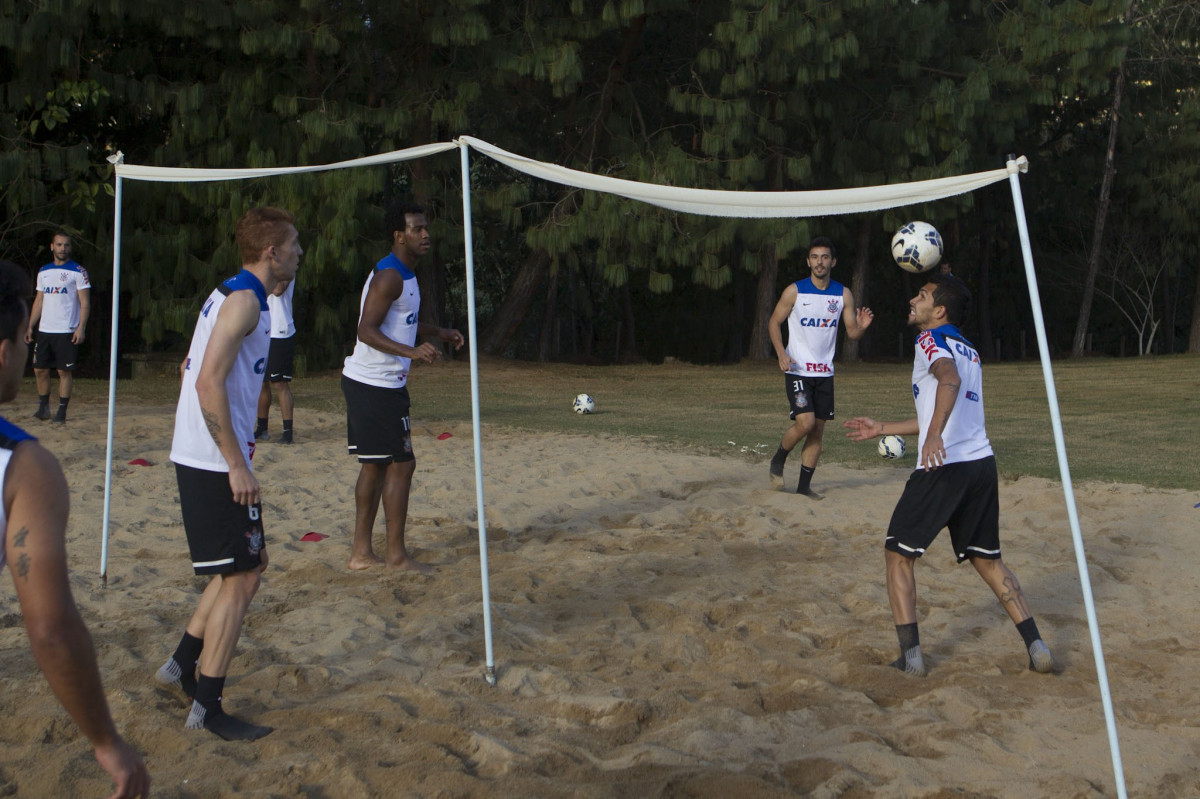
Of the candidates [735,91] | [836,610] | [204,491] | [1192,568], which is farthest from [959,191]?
[735,91]

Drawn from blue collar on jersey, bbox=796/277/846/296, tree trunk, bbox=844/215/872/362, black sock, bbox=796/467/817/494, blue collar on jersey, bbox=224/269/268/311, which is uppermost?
tree trunk, bbox=844/215/872/362

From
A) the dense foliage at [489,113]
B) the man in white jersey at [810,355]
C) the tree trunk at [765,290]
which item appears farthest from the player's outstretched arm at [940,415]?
the tree trunk at [765,290]

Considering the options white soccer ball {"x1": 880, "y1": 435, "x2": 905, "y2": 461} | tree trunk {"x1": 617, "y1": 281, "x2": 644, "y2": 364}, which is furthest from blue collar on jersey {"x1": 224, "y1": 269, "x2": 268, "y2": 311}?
tree trunk {"x1": 617, "y1": 281, "x2": 644, "y2": 364}

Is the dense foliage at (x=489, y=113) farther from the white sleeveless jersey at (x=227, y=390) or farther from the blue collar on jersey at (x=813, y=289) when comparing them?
the white sleeveless jersey at (x=227, y=390)

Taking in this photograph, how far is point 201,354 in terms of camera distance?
4016 mm

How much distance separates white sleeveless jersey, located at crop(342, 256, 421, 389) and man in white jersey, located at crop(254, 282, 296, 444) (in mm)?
3969

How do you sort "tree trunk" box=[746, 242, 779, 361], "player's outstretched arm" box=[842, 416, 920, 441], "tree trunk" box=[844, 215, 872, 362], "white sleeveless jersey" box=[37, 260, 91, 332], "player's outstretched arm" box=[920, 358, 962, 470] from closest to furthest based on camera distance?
"player's outstretched arm" box=[920, 358, 962, 470] → "player's outstretched arm" box=[842, 416, 920, 441] → "white sleeveless jersey" box=[37, 260, 91, 332] → "tree trunk" box=[746, 242, 779, 361] → "tree trunk" box=[844, 215, 872, 362]

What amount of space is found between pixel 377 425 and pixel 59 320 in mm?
6979

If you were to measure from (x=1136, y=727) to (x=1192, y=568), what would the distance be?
2714 millimetres

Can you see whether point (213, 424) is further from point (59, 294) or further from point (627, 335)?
point (627, 335)

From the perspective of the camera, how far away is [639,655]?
16.2 ft

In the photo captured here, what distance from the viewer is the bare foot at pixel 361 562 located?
6316 mm

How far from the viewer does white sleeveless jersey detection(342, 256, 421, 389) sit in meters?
6.19

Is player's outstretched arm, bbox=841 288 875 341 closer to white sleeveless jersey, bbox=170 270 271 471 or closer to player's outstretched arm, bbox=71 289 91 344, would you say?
white sleeveless jersey, bbox=170 270 271 471
